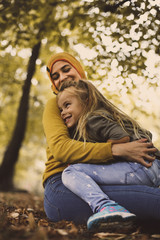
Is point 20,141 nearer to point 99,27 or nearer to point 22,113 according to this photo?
point 22,113

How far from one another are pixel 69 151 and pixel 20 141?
6.46 m

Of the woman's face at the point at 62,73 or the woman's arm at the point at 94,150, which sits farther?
the woman's face at the point at 62,73

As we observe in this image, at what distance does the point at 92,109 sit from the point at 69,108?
270 mm

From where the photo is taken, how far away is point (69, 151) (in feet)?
7.22

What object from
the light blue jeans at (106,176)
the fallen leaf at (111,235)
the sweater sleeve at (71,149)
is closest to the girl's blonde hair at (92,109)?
the sweater sleeve at (71,149)

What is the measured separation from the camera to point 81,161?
2.20m

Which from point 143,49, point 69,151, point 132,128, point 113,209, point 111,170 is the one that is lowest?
point 113,209

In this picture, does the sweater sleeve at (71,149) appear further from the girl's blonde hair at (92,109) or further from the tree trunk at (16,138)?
the tree trunk at (16,138)

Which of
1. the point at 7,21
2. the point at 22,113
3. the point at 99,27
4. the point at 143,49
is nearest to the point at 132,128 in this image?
the point at 143,49

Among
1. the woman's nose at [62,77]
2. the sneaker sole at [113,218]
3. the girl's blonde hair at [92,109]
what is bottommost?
the sneaker sole at [113,218]

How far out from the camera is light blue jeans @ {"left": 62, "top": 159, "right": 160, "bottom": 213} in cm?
199

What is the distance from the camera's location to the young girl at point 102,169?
5.93 ft

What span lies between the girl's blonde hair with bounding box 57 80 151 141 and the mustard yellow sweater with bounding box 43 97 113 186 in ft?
0.37

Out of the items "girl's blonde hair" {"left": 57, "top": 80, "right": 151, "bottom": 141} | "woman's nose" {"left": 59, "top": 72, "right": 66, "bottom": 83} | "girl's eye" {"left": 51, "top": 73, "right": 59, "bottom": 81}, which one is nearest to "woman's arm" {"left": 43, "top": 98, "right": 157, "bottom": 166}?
"girl's blonde hair" {"left": 57, "top": 80, "right": 151, "bottom": 141}
